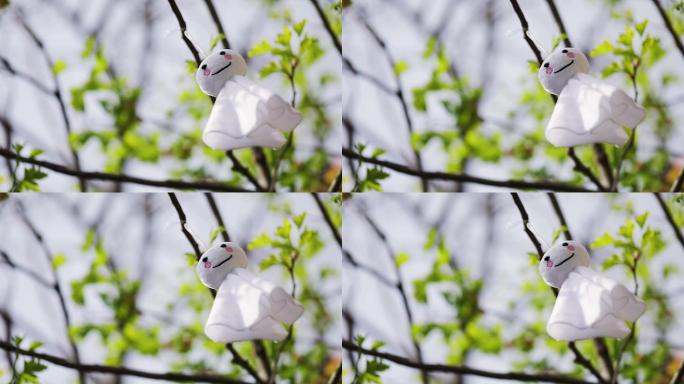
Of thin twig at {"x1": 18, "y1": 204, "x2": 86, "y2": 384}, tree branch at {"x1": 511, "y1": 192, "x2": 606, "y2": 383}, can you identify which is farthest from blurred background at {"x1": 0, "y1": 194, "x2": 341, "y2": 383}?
tree branch at {"x1": 511, "y1": 192, "x2": 606, "y2": 383}

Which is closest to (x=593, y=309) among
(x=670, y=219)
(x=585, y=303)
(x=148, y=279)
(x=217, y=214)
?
(x=585, y=303)

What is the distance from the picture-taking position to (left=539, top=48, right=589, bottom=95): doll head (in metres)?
1.54

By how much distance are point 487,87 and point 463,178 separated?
0.58ft

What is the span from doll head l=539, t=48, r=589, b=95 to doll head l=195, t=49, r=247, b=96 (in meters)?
0.53

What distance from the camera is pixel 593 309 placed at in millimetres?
1439

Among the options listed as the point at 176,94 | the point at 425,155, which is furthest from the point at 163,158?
the point at 425,155

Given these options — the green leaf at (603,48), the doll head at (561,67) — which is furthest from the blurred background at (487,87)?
the doll head at (561,67)

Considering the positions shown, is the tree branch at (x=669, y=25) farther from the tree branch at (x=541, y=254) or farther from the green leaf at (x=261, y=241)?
the green leaf at (x=261, y=241)

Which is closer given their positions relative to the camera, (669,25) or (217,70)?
(217,70)

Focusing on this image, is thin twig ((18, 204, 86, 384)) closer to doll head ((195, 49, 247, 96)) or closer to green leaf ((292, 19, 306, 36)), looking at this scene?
doll head ((195, 49, 247, 96))

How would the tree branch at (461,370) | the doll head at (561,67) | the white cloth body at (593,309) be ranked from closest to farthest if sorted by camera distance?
the white cloth body at (593,309)
the doll head at (561,67)
the tree branch at (461,370)

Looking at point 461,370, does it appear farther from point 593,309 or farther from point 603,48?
point 603,48

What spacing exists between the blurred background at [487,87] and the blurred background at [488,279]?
5 cm

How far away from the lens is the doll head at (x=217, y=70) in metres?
1.56
